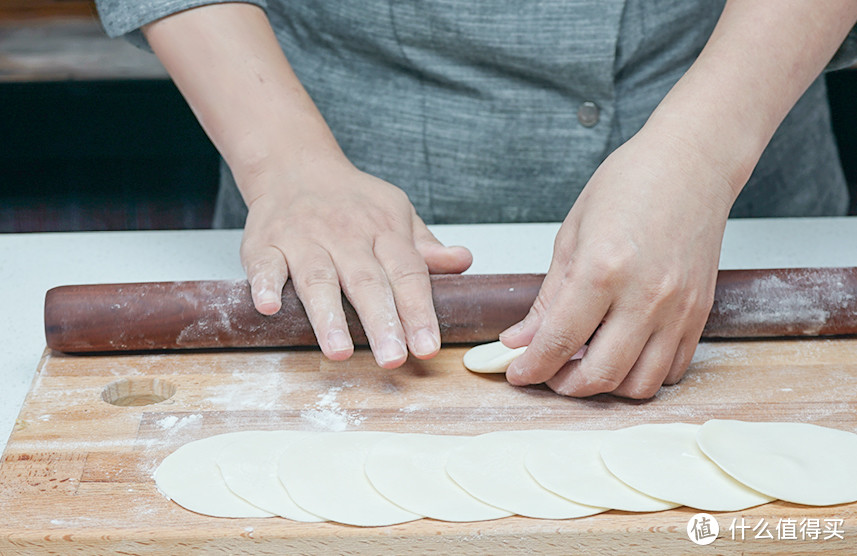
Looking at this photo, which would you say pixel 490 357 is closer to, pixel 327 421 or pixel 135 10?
pixel 327 421

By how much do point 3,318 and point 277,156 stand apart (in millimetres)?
592

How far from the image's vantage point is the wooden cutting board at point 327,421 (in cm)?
102

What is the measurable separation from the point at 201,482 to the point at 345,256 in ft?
1.43

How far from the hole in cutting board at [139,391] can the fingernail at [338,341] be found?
0.87ft

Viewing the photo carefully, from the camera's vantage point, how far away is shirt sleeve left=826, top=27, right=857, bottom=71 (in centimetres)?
168

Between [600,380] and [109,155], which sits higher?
[600,380]

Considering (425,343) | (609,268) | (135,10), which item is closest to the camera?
(609,268)

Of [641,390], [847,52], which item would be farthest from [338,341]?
[847,52]

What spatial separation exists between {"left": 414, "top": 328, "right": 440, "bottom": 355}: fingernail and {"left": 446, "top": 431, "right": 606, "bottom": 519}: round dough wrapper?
17 cm

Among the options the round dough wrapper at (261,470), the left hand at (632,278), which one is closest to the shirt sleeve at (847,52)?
the left hand at (632,278)

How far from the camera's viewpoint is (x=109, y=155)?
13.8 feet

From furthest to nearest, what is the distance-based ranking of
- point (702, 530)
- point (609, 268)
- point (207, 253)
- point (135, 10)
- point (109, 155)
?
point (109, 155) → point (207, 253) → point (135, 10) → point (609, 268) → point (702, 530)

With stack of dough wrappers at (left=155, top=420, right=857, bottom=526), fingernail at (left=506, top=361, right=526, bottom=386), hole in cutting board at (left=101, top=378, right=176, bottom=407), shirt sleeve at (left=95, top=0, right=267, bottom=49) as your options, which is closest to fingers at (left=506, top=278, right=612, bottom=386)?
fingernail at (left=506, top=361, right=526, bottom=386)

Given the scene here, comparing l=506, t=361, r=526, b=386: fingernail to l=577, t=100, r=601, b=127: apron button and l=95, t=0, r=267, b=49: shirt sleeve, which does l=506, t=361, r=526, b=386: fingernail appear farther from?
l=95, t=0, r=267, b=49: shirt sleeve
